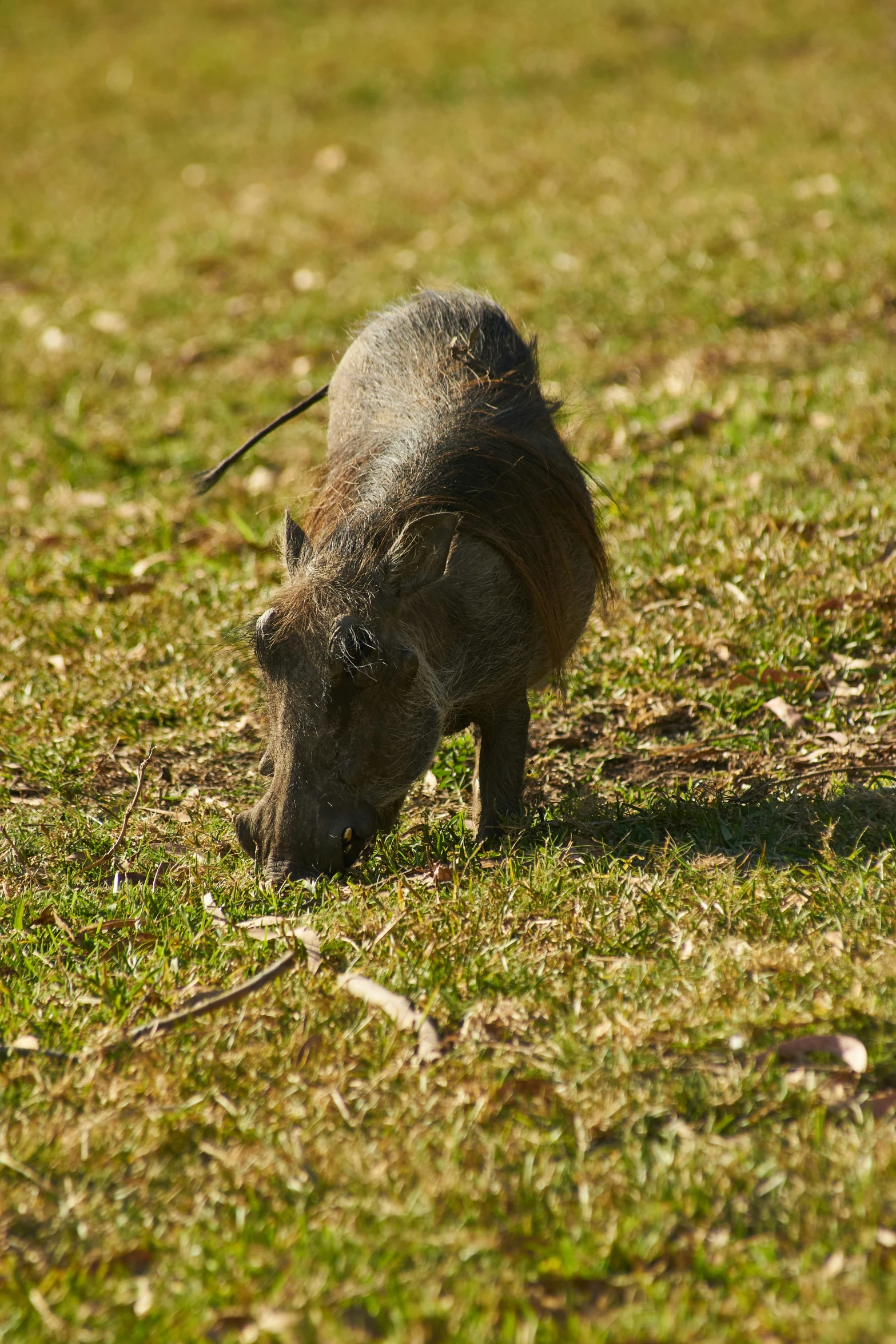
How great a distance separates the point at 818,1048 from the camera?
2334mm

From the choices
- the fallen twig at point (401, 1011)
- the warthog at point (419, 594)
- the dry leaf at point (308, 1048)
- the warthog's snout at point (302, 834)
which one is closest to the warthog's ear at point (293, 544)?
the warthog at point (419, 594)

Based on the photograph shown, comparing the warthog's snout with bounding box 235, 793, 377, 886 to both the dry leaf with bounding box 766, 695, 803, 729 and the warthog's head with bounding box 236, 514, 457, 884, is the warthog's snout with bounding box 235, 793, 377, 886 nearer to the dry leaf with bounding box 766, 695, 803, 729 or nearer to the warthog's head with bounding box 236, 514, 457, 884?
the warthog's head with bounding box 236, 514, 457, 884

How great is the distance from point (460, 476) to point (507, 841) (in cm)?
96

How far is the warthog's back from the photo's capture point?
345 centimetres

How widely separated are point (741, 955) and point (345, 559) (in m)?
1.34

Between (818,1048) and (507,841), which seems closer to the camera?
(818,1048)

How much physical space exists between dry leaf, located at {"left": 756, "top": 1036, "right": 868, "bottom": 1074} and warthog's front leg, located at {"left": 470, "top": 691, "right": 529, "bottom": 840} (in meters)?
1.29

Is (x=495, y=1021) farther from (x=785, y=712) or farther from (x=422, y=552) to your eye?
(x=785, y=712)

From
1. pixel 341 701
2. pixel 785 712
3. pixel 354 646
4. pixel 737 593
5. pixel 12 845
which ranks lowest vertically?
pixel 12 845

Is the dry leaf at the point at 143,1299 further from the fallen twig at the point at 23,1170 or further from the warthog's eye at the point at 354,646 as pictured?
the warthog's eye at the point at 354,646

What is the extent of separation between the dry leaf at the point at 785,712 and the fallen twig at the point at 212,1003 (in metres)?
1.82

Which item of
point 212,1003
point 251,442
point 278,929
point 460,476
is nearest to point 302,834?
point 278,929

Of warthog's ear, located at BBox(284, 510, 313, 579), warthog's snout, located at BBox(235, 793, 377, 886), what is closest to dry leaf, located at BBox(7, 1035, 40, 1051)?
warthog's snout, located at BBox(235, 793, 377, 886)

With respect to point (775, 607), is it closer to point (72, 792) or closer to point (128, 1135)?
point (72, 792)
